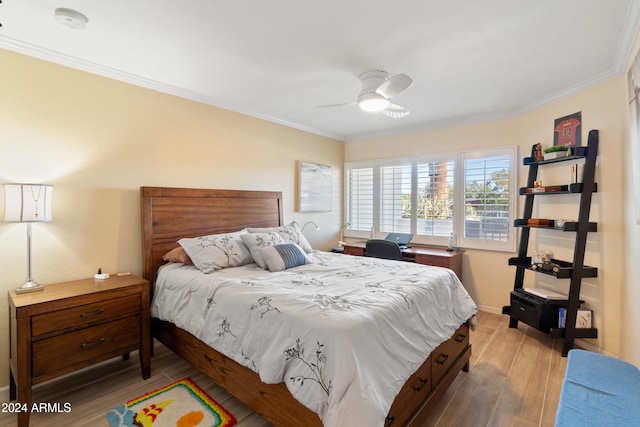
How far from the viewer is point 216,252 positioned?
2617mm

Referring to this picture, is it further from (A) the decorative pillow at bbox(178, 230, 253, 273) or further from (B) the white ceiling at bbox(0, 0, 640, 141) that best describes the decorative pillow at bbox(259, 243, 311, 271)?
(B) the white ceiling at bbox(0, 0, 640, 141)

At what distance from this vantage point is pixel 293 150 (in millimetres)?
4246

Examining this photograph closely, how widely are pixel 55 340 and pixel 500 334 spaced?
12.4 feet

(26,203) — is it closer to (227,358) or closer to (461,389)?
(227,358)

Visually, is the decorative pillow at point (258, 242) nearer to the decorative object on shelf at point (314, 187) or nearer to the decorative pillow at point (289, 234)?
the decorative pillow at point (289, 234)

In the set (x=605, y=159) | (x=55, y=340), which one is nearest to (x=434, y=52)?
(x=605, y=159)

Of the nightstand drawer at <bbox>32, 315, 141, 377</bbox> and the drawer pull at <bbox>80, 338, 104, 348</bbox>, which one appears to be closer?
the nightstand drawer at <bbox>32, 315, 141, 377</bbox>

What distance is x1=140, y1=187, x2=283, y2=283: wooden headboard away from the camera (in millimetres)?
2729

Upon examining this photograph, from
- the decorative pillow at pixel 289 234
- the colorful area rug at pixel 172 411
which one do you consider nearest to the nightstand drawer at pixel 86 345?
the colorful area rug at pixel 172 411

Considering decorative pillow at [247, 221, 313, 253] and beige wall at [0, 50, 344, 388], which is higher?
beige wall at [0, 50, 344, 388]

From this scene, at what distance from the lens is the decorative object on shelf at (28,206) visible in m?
1.93

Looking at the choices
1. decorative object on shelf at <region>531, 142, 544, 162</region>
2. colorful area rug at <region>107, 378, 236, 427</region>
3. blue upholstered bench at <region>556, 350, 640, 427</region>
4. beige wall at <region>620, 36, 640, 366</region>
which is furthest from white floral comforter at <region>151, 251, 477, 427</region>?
decorative object on shelf at <region>531, 142, 544, 162</region>

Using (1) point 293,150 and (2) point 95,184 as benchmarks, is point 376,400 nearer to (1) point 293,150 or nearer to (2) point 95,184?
(2) point 95,184

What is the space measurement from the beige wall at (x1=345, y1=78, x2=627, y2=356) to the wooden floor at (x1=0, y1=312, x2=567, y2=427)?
2.09 feet
